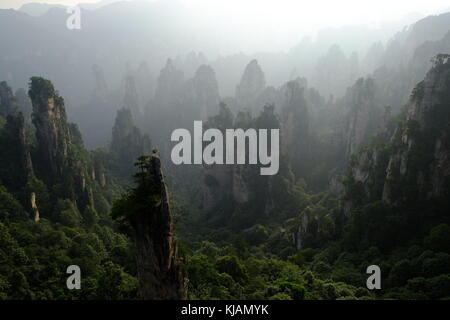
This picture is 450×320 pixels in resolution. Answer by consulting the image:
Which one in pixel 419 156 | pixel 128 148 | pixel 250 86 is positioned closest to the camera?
pixel 419 156

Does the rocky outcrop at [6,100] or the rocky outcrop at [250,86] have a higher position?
the rocky outcrop at [250,86]

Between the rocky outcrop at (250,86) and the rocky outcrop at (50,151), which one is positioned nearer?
the rocky outcrop at (50,151)

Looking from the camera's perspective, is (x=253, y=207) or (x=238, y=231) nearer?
(x=238, y=231)

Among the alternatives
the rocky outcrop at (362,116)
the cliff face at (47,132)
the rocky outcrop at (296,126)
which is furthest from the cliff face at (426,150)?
the rocky outcrop at (296,126)

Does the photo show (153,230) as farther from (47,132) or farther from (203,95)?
(203,95)

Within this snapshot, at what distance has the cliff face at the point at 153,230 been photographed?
Result: 1880cm

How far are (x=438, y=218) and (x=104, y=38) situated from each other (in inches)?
6811

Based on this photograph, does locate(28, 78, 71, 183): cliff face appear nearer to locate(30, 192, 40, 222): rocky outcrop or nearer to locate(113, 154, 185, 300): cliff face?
locate(30, 192, 40, 222): rocky outcrop

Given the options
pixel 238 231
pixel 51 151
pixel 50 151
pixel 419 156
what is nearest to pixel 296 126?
pixel 238 231

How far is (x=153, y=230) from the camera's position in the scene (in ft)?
62.7

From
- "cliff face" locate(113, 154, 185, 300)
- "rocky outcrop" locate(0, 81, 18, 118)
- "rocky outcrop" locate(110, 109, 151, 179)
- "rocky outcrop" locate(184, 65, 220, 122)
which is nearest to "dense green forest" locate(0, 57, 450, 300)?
"cliff face" locate(113, 154, 185, 300)

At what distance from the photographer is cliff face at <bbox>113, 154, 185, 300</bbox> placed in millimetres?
18797

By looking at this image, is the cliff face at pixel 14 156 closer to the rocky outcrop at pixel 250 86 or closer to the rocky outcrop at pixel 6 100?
the rocky outcrop at pixel 6 100
